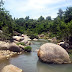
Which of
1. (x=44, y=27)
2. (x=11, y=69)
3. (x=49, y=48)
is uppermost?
(x=44, y=27)

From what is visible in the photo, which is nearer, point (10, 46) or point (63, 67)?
point (63, 67)

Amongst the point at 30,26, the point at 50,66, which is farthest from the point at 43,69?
the point at 30,26

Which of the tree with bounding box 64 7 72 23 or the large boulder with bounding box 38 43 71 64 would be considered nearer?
the large boulder with bounding box 38 43 71 64

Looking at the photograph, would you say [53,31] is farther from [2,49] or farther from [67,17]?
[2,49]

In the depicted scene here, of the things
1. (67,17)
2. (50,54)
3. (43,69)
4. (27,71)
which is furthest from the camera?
(67,17)

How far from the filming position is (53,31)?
4450 centimetres

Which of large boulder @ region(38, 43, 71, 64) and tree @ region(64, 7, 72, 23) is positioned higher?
tree @ region(64, 7, 72, 23)

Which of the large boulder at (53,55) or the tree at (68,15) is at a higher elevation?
the tree at (68,15)

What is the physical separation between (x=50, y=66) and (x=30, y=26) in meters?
52.3

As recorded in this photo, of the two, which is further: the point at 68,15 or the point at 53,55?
the point at 68,15

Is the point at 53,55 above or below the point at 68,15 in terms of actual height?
below

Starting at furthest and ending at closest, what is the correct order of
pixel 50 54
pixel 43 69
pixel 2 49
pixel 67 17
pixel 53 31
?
pixel 53 31 → pixel 67 17 → pixel 2 49 → pixel 50 54 → pixel 43 69

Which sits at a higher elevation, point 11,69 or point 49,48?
point 49,48

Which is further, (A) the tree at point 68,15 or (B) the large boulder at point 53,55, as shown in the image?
(A) the tree at point 68,15
